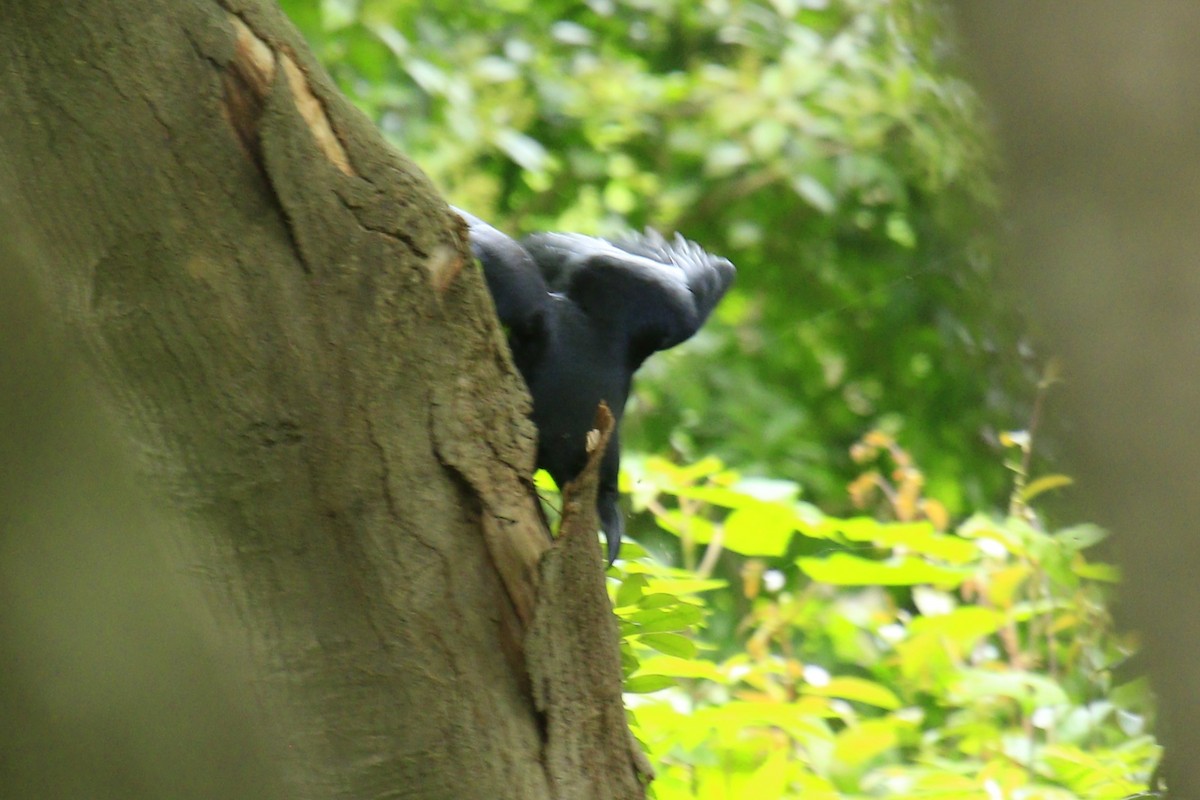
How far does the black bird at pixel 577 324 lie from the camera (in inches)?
38.5

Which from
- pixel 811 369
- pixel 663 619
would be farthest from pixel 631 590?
pixel 811 369

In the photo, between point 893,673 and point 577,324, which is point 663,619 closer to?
point 577,324

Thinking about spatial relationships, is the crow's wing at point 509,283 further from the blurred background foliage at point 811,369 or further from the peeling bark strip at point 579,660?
the blurred background foliage at point 811,369

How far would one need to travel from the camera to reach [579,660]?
840 millimetres

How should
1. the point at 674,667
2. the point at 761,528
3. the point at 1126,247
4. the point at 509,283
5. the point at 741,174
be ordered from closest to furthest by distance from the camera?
the point at 1126,247 < the point at 509,283 < the point at 674,667 < the point at 761,528 < the point at 741,174

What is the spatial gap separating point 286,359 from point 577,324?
1.08 ft

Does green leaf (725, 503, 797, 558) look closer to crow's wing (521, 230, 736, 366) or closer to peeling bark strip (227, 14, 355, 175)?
crow's wing (521, 230, 736, 366)

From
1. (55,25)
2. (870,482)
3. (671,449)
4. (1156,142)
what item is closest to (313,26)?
(671,449)

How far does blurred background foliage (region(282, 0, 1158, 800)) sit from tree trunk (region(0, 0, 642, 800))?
28.3 inches

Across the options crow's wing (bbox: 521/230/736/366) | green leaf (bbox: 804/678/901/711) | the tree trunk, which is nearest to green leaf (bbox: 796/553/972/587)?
green leaf (bbox: 804/678/901/711)

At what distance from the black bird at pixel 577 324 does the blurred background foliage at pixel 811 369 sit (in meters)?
0.49

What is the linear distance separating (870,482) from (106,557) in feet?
5.07

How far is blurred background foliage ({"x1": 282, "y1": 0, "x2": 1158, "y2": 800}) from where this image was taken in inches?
65.6

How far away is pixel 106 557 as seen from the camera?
77cm
